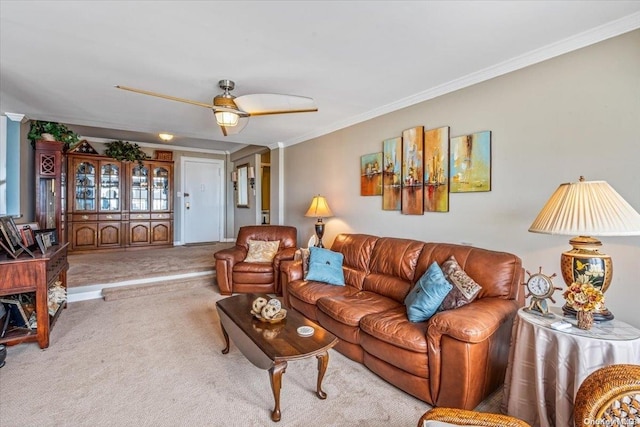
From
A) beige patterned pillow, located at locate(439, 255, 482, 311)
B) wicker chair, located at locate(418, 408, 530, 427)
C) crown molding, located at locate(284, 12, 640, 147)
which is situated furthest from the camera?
beige patterned pillow, located at locate(439, 255, 482, 311)

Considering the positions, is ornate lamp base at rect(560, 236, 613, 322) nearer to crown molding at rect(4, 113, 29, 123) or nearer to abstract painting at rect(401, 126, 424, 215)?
abstract painting at rect(401, 126, 424, 215)

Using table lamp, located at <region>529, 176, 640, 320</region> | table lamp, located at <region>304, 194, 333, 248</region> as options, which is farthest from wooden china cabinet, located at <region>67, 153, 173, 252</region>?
table lamp, located at <region>529, 176, 640, 320</region>

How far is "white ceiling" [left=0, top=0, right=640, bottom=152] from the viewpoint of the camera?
5.85 ft

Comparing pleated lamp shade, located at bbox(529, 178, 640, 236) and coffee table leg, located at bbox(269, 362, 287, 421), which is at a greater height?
pleated lamp shade, located at bbox(529, 178, 640, 236)

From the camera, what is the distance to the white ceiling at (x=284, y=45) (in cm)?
178

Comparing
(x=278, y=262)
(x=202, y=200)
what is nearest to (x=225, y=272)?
(x=278, y=262)

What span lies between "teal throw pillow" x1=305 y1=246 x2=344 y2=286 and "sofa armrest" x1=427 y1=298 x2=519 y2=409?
4.69ft

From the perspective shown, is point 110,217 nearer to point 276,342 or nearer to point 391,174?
point 391,174

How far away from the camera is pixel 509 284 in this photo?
219cm

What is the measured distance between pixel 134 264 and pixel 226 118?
3.69 metres

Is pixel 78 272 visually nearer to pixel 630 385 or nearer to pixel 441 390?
pixel 441 390

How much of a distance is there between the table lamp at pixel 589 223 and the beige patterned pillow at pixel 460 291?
0.52 metres

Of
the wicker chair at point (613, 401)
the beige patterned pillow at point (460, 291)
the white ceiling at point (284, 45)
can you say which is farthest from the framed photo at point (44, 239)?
the wicker chair at point (613, 401)

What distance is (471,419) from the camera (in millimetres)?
1071
